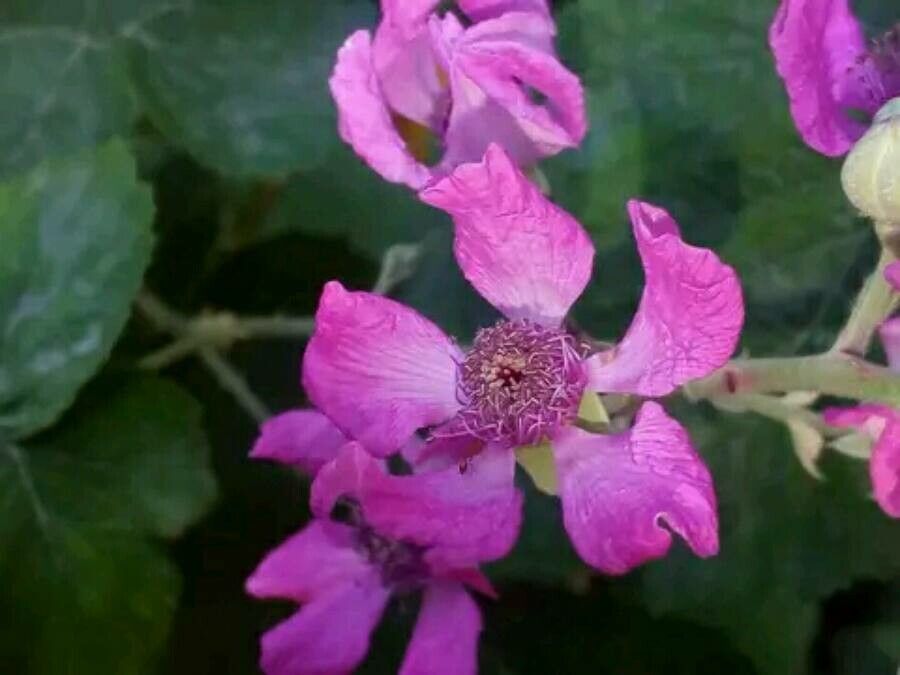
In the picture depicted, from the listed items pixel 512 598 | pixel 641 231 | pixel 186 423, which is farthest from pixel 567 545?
pixel 641 231

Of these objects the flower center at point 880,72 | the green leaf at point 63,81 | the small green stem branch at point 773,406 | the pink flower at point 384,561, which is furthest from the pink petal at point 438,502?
the green leaf at point 63,81

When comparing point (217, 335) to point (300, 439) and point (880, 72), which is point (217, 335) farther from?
point (880, 72)

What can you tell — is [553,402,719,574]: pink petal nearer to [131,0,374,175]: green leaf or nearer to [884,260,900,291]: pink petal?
[884,260,900,291]: pink petal

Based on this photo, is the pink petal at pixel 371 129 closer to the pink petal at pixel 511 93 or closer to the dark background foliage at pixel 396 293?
the pink petal at pixel 511 93

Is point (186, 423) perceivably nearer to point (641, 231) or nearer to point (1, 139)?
point (1, 139)

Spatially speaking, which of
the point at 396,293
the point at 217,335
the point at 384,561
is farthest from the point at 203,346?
the point at 384,561

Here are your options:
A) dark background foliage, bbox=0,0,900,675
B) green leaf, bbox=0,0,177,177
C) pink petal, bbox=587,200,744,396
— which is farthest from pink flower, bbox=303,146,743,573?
green leaf, bbox=0,0,177,177
